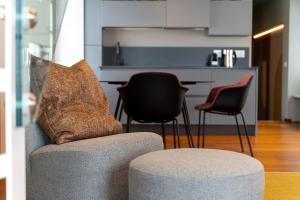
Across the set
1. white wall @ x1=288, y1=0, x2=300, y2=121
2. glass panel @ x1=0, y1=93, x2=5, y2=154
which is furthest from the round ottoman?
white wall @ x1=288, y1=0, x2=300, y2=121

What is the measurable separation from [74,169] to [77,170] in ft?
0.05

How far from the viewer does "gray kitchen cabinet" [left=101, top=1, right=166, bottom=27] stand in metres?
5.63

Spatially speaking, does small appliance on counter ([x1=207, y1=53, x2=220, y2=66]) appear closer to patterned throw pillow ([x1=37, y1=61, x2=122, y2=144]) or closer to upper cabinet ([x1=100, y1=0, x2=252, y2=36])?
upper cabinet ([x1=100, y1=0, x2=252, y2=36])

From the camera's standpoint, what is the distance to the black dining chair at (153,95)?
3.37 m

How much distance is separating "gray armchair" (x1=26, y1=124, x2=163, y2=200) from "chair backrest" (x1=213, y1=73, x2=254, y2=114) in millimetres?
1986

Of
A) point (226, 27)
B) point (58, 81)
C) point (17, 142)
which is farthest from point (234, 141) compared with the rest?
point (17, 142)

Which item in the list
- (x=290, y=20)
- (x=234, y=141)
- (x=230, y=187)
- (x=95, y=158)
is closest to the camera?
(x=230, y=187)

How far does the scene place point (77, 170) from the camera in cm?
187

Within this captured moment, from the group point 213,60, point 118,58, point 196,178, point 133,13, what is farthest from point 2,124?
point 213,60

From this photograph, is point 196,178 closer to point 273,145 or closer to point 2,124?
point 2,124

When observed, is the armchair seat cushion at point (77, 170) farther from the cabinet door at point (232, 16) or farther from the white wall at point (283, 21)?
the white wall at point (283, 21)

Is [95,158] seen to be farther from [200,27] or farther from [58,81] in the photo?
[200,27]

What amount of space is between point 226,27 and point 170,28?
2.73ft

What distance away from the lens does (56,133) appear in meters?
2.00
